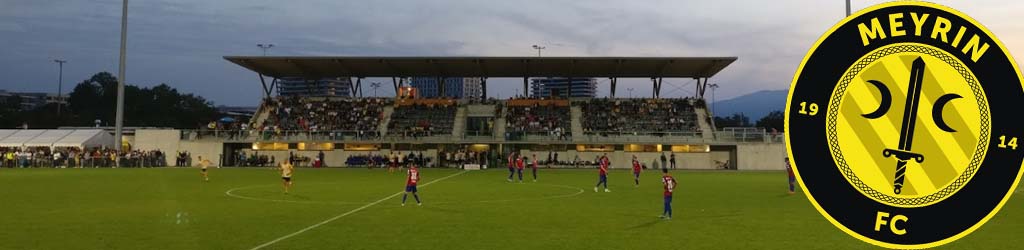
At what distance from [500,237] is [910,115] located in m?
11.7

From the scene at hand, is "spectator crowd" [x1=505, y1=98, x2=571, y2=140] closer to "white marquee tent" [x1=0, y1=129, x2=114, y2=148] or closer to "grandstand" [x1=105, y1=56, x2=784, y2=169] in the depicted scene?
"grandstand" [x1=105, y1=56, x2=784, y2=169]

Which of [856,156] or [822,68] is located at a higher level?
[822,68]

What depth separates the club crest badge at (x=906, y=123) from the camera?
2.16 meters

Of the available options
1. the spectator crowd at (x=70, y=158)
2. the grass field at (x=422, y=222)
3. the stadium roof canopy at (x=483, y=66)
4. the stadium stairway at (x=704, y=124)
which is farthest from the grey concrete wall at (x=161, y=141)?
the stadium stairway at (x=704, y=124)

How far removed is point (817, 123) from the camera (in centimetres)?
223

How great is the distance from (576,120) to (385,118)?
57.9 feet

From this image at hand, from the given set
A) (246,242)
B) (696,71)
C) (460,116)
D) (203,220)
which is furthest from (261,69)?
(246,242)

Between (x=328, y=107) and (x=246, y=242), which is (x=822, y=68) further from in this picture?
(x=328, y=107)

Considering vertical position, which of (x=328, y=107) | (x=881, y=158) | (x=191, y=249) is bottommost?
(x=191, y=249)

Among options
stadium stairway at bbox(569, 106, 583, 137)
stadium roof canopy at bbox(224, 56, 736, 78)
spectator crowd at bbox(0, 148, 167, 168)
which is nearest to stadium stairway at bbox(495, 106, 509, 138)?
stadium roof canopy at bbox(224, 56, 736, 78)

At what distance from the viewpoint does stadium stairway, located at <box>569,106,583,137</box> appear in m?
60.5

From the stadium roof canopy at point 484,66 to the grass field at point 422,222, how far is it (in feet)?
120

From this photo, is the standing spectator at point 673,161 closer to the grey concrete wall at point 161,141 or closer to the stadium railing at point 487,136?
the stadium railing at point 487,136

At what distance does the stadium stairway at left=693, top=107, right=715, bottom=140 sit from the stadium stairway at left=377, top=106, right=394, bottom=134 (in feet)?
89.3
